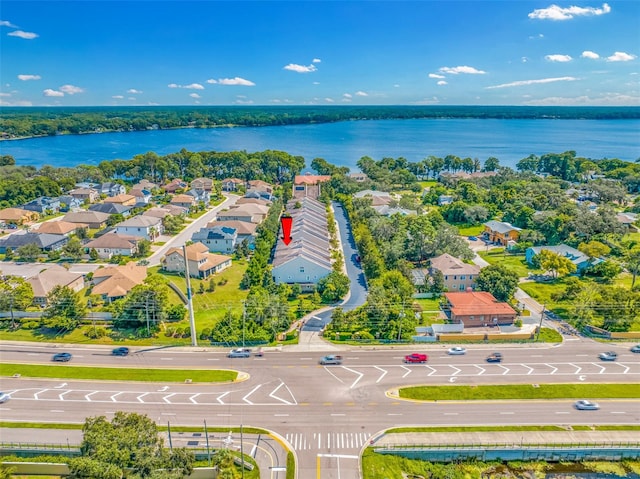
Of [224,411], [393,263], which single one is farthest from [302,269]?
[224,411]

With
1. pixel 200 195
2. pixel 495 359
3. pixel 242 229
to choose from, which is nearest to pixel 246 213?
pixel 242 229

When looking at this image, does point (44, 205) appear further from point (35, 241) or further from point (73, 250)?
point (73, 250)

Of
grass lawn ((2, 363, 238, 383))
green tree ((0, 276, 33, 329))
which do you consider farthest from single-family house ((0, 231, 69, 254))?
grass lawn ((2, 363, 238, 383))

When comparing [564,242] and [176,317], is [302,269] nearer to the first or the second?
[176,317]

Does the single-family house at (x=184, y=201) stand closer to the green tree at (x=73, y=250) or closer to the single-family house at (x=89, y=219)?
the single-family house at (x=89, y=219)

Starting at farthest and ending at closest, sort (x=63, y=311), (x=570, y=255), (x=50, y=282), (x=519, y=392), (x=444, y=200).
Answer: (x=444, y=200) → (x=570, y=255) → (x=50, y=282) → (x=63, y=311) → (x=519, y=392)


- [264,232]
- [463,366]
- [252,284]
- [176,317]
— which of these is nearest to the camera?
[463,366]

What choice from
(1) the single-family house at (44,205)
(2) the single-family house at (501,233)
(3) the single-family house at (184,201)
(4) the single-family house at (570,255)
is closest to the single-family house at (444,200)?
(2) the single-family house at (501,233)
